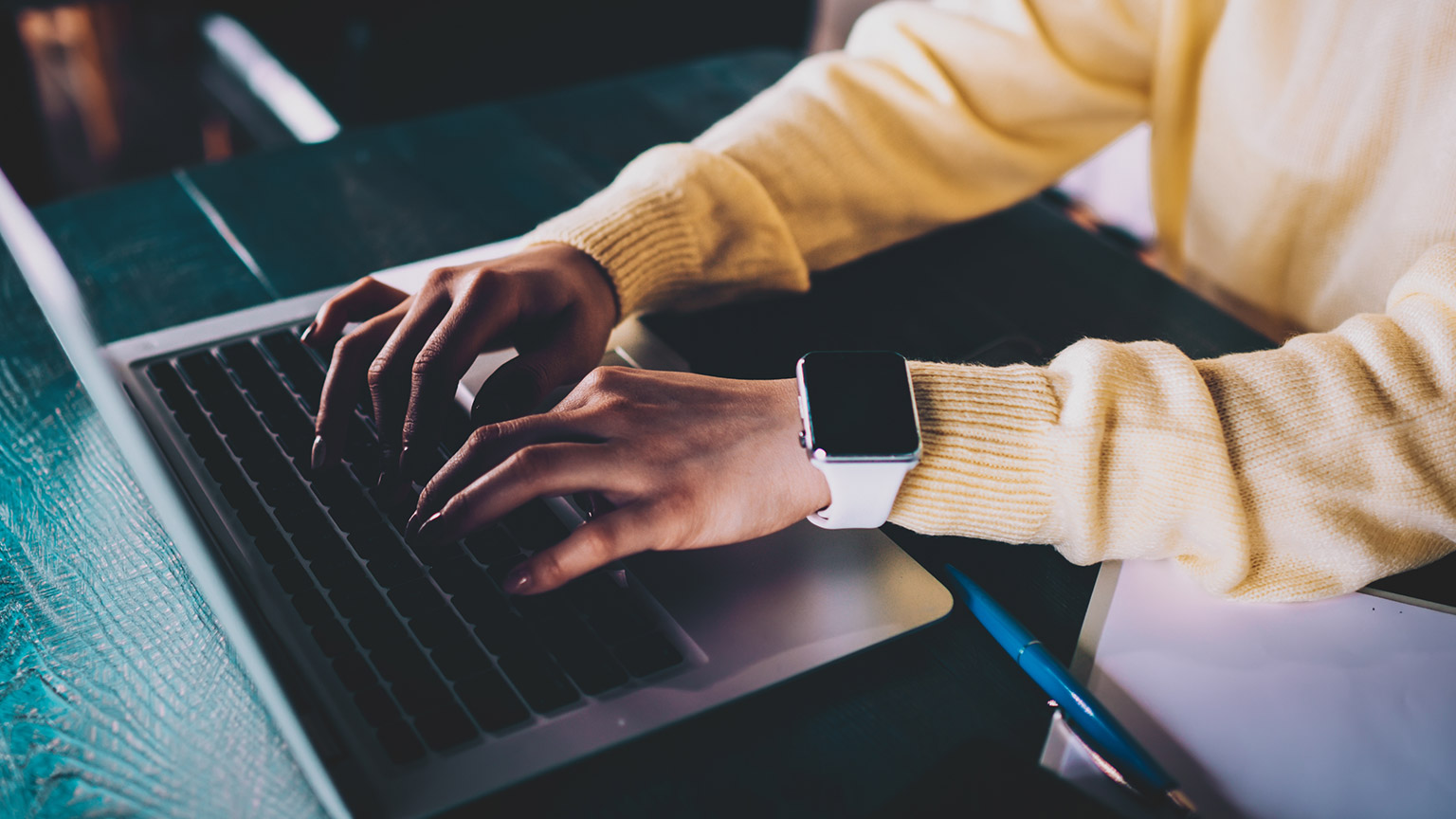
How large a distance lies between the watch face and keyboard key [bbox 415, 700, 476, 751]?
7.8 inches

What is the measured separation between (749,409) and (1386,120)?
1.75ft

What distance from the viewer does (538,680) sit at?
1.37 ft

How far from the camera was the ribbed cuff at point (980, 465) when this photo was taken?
1.64 ft

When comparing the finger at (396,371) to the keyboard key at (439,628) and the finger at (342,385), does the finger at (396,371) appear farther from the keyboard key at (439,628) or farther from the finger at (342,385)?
the keyboard key at (439,628)

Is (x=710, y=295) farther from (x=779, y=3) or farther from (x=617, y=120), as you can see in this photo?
(x=779, y=3)

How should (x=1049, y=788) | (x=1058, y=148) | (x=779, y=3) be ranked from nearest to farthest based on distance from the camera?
(x=1049, y=788) < (x=1058, y=148) < (x=779, y=3)

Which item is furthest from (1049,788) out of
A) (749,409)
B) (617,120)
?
(617,120)

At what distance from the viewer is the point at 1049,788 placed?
1.18 ft

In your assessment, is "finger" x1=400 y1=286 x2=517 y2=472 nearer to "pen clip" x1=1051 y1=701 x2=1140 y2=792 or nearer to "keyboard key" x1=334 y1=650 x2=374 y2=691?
"keyboard key" x1=334 y1=650 x2=374 y2=691

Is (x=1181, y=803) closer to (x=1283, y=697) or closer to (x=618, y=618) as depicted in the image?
(x=1283, y=697)

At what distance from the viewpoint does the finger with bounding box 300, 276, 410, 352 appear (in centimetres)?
59

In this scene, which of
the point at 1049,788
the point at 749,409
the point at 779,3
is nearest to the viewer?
the point at 1049,788

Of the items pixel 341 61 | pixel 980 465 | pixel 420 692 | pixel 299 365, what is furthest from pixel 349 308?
pixel 341 61

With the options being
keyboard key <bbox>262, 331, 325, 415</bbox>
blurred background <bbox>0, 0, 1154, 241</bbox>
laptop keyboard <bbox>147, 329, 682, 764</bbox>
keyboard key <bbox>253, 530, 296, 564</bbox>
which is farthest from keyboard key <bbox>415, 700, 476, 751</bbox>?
blurred background <bbox>0, 0, 1154, 241</bbox>
